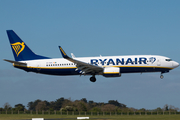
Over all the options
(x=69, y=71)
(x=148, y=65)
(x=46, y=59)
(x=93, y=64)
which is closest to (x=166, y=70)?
(x=148, y=65)

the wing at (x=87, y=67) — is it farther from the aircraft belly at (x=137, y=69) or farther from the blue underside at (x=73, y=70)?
the aircraft belly at (x=137, y=69)

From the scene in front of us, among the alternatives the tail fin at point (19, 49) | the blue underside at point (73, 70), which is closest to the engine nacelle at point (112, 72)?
the blue underside at point (73, 70)

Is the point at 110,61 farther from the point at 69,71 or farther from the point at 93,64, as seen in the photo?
the point at 69,71

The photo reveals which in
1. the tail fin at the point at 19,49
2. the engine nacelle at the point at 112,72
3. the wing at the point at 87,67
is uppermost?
the tail fin at the point at 19,49

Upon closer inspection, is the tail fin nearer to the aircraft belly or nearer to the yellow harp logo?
the yellow harp logo

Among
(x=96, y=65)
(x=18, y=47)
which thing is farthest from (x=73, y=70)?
(x=18, y=47)

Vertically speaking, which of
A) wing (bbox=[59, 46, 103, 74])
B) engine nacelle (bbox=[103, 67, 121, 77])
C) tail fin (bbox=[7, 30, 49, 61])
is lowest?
engine nacelle (bbox=[103, 67, 121, 77])

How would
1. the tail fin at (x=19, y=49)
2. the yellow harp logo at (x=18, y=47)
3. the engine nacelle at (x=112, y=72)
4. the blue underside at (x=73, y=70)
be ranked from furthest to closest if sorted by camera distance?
the yellow harp logo at (x=18, y=47) < the tail fin at (x=19, y=49) < the blue underside at (x=73, y=70) < the engine nacelle at (x=112, y=72)

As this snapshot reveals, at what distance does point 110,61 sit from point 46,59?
13.0 m

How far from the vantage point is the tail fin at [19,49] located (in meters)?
59.2

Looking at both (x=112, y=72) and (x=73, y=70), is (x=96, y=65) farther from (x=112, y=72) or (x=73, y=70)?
(x=73, y=70)

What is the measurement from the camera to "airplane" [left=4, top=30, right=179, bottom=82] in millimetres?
52781

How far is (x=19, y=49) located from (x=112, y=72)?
68.6 ft

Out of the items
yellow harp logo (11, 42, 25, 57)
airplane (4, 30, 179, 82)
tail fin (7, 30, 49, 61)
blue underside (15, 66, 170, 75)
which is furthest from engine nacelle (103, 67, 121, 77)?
yellow harp logo (11, 42, 25, 57)
